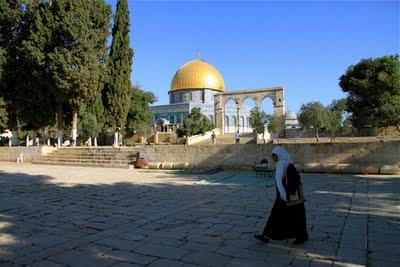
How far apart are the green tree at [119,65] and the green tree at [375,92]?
20084mm

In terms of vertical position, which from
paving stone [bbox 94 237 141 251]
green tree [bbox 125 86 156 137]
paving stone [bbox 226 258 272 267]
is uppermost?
green tree [bbox 125 86 156 137]

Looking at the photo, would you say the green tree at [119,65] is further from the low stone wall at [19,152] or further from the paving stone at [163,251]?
the paving stone at [163,251]

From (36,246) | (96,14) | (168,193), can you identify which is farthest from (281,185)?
(96,14)

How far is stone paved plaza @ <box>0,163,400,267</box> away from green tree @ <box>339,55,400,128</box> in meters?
22.9

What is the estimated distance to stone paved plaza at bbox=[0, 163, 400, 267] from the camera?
4.16 m

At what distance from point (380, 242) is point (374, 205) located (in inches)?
104

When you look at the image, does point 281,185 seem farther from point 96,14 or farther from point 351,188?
point 96,14

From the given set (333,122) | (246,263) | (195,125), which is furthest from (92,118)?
(246,263)

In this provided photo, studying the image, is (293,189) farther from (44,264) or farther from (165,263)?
(44,264)

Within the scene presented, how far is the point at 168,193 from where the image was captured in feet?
30.3

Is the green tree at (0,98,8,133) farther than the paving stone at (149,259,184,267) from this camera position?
Yes

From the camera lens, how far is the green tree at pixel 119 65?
2542cm

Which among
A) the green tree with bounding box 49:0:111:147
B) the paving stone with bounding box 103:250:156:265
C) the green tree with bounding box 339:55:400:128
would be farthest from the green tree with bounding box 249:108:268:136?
the paving stone with bounding box 103:250:156:265

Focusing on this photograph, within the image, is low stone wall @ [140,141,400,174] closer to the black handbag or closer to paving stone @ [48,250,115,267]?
the black handbag
